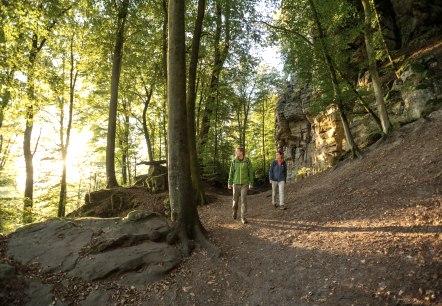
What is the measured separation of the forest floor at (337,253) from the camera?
416cm

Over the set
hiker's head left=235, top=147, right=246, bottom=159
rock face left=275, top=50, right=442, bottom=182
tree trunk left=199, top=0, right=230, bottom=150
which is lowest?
hiker's head left=235, top=147, right=246, bottom=159

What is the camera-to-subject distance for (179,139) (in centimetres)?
750

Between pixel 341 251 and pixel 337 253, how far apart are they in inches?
3.4

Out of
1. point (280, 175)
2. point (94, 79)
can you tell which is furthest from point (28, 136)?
point (280, 175)

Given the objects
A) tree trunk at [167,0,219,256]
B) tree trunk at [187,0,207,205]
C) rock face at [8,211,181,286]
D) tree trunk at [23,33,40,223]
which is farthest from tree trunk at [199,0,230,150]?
rock face at [8,211,181,286]

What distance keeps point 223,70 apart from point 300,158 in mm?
11167

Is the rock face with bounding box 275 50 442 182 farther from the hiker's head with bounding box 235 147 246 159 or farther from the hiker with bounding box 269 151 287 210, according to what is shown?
the hiker's head with bounding box 235 147 246 159

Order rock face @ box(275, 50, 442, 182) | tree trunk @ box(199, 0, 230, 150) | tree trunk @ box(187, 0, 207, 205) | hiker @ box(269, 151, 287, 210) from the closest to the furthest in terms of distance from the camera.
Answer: hiker @ box(269, 151, 287, 210)
rock face @ box(275, 50, 442, 182)
tree trunk @ box(187, 0, 207, 205)
tree trunk @ box(199, 0, 230, 150)

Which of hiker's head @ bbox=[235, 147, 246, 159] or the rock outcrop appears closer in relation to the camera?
the rock outcrop

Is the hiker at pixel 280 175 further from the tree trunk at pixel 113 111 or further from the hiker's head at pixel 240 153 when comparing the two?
the tree trunk at pixel 113 111

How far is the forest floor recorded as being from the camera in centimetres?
416

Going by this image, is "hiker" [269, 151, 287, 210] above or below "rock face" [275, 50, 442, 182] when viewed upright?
below

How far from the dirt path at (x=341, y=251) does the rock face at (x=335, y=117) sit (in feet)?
10.6

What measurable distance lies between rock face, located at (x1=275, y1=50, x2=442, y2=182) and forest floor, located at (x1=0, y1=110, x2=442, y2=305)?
3.15 meters
